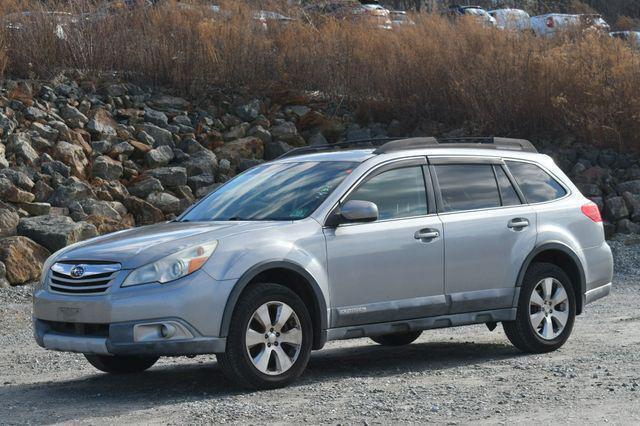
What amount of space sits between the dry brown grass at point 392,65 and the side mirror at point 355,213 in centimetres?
1258

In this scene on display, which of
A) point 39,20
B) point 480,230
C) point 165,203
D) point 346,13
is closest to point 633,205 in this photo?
point 346,13

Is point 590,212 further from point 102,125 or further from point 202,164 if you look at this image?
point 102,125

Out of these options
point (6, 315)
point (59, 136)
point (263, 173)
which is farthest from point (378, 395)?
point (59, 136)

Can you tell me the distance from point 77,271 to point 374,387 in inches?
86.8

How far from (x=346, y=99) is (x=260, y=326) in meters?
14.1

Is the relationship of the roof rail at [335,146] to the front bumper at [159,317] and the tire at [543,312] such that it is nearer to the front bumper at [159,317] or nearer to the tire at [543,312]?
the tire at [543,312]

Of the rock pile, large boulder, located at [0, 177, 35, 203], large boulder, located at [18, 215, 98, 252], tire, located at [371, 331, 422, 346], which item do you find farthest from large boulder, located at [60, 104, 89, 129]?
tire, located at [371, 331, 422, 346]

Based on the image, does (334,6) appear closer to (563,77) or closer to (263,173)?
(563,77)

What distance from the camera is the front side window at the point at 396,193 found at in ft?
30.5

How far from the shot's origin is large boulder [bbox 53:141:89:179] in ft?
58.1

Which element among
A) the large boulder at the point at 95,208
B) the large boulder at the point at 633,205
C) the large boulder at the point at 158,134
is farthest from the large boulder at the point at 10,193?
the large boulder at the point at 633,205

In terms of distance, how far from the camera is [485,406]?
7707 millimetres

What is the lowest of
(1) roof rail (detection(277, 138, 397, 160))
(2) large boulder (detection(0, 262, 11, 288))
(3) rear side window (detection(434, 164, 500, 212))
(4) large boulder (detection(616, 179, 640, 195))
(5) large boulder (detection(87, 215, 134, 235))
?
(4) large boulder (detection(616, 179, 640, 195))

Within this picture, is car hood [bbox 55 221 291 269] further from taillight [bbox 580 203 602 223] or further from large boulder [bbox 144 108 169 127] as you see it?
large boulder [bbox 144 108 169 127]
